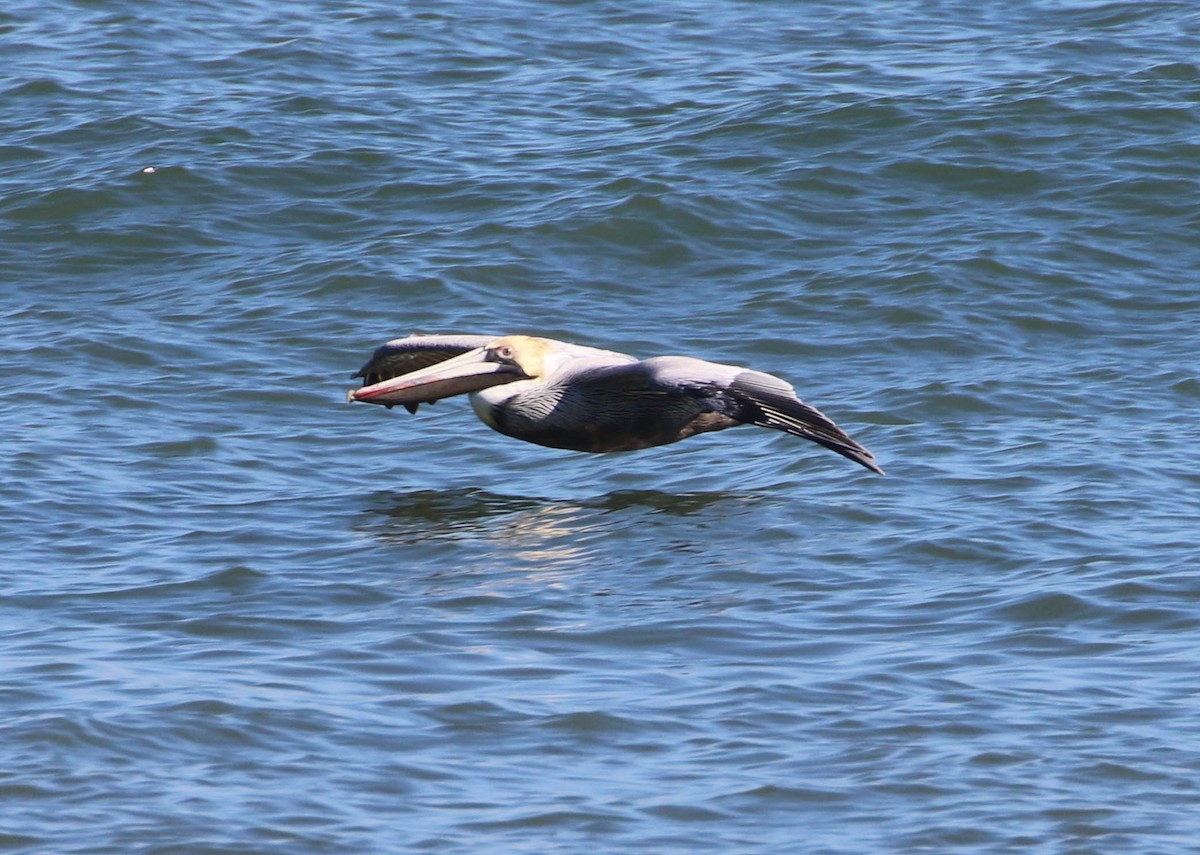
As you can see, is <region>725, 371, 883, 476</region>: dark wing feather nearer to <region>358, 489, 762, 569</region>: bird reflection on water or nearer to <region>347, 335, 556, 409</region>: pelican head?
<region>358, 489, 762, 569</region>: bird reflection on water

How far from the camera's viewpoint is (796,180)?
15.4 metres

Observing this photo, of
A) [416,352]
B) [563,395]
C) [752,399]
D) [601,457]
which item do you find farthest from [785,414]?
[416,352]

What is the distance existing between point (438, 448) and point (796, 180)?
577 cm

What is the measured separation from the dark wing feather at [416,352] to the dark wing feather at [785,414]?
58.6 inches

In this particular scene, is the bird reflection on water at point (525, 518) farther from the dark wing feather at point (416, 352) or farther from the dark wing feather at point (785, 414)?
the dark wing feather at point (416, 352)

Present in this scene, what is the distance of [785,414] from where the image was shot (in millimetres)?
8914

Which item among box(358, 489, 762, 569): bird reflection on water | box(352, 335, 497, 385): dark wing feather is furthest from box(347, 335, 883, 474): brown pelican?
box(358, 489, 762, 569): bird reflection on water

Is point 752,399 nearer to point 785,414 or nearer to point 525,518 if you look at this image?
point 785,414

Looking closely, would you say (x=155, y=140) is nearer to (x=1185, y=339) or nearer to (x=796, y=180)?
(x=796, y=180)

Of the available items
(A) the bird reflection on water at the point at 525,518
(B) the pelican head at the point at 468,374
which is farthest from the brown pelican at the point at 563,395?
(A) the bird reflection on water at the point at 525,518

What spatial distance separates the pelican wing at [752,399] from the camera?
29.0 feet

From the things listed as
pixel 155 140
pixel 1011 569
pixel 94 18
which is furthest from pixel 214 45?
pixel 1011 569

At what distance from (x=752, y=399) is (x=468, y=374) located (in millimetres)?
1470

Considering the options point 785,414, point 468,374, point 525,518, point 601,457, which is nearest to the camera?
point 785,414
